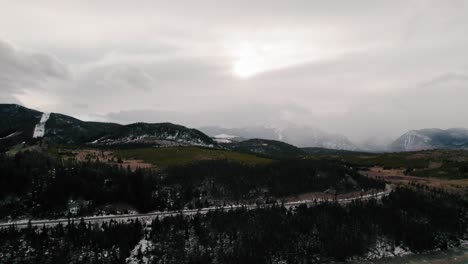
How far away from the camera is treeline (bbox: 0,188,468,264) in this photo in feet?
165

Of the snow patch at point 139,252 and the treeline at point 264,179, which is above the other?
the treeline at point 264,179

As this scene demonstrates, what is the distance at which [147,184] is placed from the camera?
242 feet

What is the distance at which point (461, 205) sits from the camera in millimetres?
86062

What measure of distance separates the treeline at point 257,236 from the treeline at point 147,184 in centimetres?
959

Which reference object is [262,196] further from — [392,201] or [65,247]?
[65,247]

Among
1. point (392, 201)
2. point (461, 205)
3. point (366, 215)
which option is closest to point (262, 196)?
point (366, 215)

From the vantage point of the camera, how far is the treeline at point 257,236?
1977 inches

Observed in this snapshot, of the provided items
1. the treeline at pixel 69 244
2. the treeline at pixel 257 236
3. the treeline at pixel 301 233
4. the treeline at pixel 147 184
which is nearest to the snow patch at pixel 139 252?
the treeline at pixel 257 236

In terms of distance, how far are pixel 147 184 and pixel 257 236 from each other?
26.8m

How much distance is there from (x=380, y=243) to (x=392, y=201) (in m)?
19.0

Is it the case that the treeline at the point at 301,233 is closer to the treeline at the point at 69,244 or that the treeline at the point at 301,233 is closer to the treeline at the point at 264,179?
the treeline at the point at 69,244

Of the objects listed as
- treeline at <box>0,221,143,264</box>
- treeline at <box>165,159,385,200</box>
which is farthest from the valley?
treeline at <box>165,159,385,200</box>

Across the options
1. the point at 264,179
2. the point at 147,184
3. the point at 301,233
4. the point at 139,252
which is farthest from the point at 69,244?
the point at 264,179

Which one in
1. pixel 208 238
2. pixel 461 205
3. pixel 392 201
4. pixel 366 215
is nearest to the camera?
pixel 208 238
